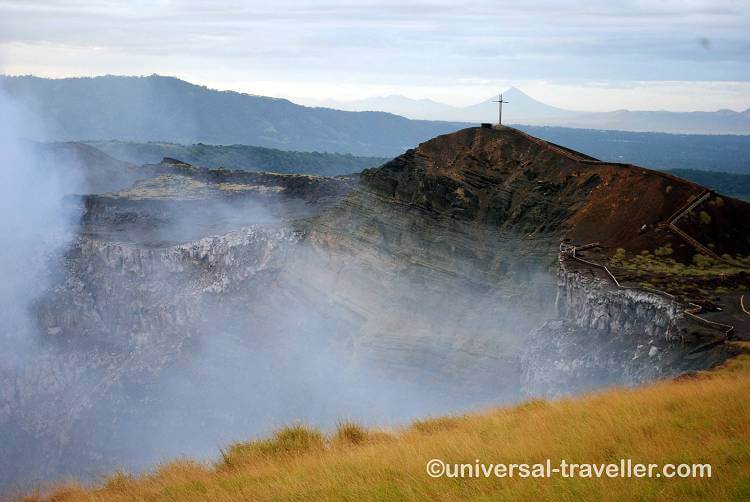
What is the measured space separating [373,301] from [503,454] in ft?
83.4

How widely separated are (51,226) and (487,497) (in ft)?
138

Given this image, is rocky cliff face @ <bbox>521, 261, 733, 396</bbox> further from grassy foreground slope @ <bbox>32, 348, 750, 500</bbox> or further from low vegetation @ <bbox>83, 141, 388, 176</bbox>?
low vegetation @ <bbox>83, 141, 388, 176</bbox>

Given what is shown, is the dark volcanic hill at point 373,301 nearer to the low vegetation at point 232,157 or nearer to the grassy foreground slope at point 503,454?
the grassy foreground slope at point 503,454

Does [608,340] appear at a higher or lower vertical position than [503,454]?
lower

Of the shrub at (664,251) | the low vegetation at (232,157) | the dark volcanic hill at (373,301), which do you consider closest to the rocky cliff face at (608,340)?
the dark volcanic hill at (373,301)

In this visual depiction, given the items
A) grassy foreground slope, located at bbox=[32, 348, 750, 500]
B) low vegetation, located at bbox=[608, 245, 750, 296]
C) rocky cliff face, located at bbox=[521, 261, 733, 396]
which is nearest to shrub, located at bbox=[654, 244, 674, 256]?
low vegetation, located at bbox=[608, 245, 750, 296]

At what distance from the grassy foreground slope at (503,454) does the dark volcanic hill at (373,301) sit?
12288mm

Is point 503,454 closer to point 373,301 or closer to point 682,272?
point 682,272

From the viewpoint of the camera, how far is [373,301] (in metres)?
34.9

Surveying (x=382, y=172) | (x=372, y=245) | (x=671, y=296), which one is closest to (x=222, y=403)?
(x=372, y=245)

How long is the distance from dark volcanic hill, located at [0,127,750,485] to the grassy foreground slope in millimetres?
12288

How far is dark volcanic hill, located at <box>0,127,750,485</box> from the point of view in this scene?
2759cm

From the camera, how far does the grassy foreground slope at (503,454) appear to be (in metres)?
8.20

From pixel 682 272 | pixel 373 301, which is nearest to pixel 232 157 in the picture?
pixel 373 301
